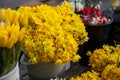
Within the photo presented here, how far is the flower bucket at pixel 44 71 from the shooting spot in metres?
0.83

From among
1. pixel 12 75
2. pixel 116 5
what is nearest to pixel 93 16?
pixel 116 5

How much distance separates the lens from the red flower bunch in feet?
3.42

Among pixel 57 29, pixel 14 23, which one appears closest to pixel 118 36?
pixel 57 29

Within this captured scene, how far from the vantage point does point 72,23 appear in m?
0.85

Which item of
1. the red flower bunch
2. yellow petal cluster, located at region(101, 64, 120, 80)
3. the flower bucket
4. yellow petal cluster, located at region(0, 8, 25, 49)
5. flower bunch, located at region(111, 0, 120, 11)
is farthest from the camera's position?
flower bunch, located at region(111, 0, 120, 11)

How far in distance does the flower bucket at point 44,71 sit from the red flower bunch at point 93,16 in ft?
0.91

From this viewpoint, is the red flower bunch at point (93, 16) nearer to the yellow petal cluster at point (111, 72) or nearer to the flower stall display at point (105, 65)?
the flower stall display at point (105, 65)

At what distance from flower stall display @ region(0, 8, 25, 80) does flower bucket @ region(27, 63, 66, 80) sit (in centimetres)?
14

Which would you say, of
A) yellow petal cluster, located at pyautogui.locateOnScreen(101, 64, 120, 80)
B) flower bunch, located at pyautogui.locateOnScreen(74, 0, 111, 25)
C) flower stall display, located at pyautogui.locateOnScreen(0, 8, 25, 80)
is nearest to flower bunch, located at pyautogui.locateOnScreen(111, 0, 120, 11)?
flower bunch, located at pyautogui.locateOnScreen(74, 0, 111, 25)

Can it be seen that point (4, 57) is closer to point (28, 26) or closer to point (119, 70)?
point (28, 26)

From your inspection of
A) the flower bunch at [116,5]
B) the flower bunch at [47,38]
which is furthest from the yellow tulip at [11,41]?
the flower bunch at [116,5]

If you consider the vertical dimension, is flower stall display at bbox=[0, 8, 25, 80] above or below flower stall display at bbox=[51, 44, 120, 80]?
above

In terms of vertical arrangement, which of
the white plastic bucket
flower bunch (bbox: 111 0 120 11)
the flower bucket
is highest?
flower bunch (bbox: 111 0 120 11)

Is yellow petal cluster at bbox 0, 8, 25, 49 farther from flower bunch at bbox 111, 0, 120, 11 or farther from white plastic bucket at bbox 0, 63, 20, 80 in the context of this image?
flower bunch at bbox 111, 0, 120, 11
